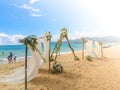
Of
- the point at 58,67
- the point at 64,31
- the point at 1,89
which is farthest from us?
the point at 64,31

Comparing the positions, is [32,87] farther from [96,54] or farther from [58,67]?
[96,54]

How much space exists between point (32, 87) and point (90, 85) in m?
2.82

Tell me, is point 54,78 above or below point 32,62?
below

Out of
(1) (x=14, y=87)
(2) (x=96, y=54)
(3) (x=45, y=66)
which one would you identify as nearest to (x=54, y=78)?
(1) (x=14, y=87)

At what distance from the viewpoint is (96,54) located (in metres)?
26.5

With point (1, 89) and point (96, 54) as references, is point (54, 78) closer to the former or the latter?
point (1, 89)

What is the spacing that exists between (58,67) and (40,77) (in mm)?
1791

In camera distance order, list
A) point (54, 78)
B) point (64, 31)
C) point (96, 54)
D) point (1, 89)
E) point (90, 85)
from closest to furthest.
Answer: point (1, 89) < point (90, 85) < point (54, 78) < point (64, 31) < point (96, 54)

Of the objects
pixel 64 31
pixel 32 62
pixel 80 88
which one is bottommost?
pixel 80 88

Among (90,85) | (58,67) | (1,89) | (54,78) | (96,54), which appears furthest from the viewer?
(96,54)

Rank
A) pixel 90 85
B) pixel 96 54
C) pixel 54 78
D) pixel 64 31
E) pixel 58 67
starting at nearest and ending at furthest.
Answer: pixel 90 85
pixel 54 78
pixel 58 67
pixel 64 31
pixel 96 54

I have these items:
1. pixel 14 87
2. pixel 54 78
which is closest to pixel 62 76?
pixel 54 78

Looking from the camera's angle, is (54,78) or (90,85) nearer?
(90,85)

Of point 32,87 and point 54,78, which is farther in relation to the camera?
point 54,78
